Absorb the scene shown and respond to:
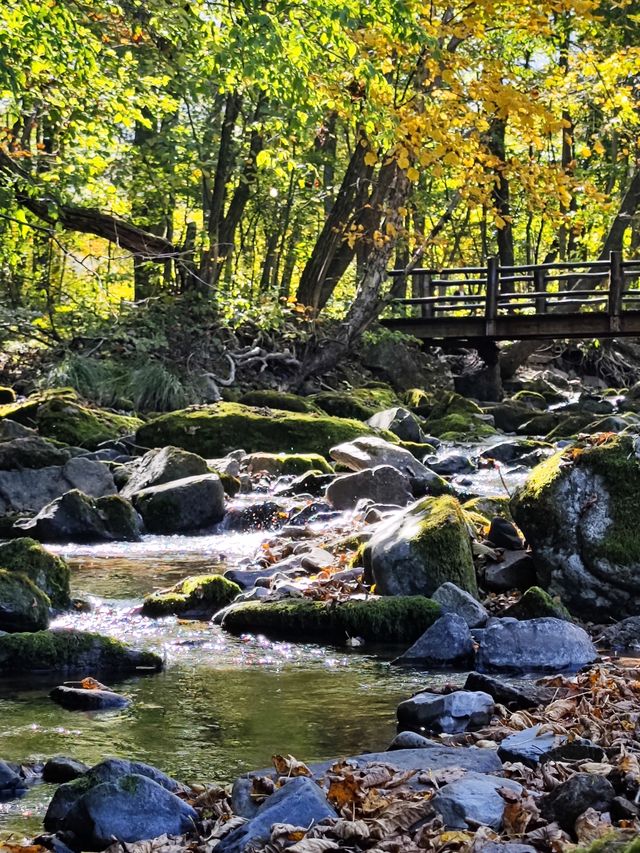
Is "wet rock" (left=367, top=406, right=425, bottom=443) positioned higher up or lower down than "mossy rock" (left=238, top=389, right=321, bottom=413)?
lower down

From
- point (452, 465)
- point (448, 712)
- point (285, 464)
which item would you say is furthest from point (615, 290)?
point (448, 712)

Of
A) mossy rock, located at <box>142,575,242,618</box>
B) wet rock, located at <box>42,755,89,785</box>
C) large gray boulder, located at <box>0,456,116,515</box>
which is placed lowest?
wet rock, located at <box>42,755,89,785</box>

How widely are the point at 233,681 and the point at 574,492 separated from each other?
8.90ft

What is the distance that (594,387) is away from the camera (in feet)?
86.8

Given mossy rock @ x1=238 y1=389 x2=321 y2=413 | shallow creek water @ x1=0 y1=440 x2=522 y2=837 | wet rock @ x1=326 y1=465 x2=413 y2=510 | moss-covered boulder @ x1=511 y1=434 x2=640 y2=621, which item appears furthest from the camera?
mossy rock @ x1=238 y1=389 x2=321 y2=413

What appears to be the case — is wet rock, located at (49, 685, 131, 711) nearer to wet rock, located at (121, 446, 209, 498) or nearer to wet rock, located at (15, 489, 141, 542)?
wet rock, located at (15, 489, 141, 542)

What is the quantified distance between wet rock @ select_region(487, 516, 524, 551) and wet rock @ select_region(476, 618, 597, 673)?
1868mm

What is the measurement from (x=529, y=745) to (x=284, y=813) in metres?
1.22

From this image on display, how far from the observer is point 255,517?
412 inches

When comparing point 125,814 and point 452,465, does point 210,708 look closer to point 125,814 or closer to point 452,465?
point 125,814

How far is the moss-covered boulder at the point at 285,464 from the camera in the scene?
12.5m

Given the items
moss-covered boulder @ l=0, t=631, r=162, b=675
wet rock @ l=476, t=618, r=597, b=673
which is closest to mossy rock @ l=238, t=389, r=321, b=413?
wet rock @ l=476, t=618, r=597, b=673

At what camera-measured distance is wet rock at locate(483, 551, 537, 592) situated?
23.9 feet

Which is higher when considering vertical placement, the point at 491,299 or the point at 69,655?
the point at 491,299
